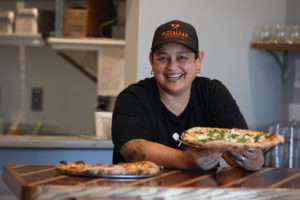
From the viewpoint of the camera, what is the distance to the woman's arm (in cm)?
195

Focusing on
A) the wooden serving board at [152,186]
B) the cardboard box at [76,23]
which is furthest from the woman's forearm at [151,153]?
the cardboard box at [76,23]

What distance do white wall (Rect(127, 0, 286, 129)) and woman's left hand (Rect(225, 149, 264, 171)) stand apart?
149cm

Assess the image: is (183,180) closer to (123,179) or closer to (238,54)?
(123,179)

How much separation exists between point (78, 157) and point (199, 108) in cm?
135

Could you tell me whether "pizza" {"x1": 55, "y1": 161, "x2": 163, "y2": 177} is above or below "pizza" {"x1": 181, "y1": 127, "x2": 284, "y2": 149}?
below

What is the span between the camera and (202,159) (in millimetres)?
1946

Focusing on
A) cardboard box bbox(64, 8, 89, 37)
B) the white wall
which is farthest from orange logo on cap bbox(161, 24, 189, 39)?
cardboard box bbox(64, 8, 89, 37)

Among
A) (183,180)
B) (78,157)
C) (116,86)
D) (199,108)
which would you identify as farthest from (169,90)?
(116,86)

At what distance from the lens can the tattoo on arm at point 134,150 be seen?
6.89ft

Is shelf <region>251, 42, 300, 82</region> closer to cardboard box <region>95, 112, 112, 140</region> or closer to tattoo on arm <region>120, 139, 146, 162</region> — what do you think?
cardboard box <region>95, 112, 112, 140</region>

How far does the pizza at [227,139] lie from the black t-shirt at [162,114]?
0.30m

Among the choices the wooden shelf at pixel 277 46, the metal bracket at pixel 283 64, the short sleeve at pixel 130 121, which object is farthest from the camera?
the metal bracket at pixel 283 64

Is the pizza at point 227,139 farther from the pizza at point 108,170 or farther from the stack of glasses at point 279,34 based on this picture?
the stack of glasses at point 279,34

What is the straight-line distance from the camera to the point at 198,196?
1.63 m
